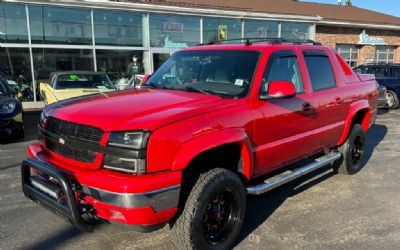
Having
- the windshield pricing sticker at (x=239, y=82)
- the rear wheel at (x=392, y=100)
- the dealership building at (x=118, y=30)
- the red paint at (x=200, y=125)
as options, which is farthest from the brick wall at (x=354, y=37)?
the windshield pricing sticker at (x=239, y=82)

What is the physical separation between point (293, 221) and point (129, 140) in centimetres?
223

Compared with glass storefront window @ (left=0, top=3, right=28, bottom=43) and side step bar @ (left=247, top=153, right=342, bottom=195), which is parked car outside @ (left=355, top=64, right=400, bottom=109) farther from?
glass storefront window @ (left=0, top=3, right=28, bottom=43)

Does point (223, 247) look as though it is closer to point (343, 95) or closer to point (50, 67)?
point (343, 95)

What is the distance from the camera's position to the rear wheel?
44.5ft

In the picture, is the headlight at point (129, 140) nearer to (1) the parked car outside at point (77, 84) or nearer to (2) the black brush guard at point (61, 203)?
(2) the black brush guard at point (61, 203)

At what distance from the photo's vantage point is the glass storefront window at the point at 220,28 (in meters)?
Answer: 17.4

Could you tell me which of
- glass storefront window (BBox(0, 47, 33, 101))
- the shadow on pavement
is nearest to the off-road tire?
the shadow on pavement

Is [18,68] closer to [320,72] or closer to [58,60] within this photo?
[58,60]

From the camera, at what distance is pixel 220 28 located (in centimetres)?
1772

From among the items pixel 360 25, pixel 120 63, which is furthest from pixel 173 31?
pixel 360 25

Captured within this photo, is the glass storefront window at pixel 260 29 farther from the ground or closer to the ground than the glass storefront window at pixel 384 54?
farther from the ground

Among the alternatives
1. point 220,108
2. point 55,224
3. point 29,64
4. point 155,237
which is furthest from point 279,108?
point 29,64

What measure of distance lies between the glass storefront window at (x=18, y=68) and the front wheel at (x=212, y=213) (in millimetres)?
12014

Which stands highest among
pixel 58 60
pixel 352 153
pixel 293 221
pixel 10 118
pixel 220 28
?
pixel 220 28
